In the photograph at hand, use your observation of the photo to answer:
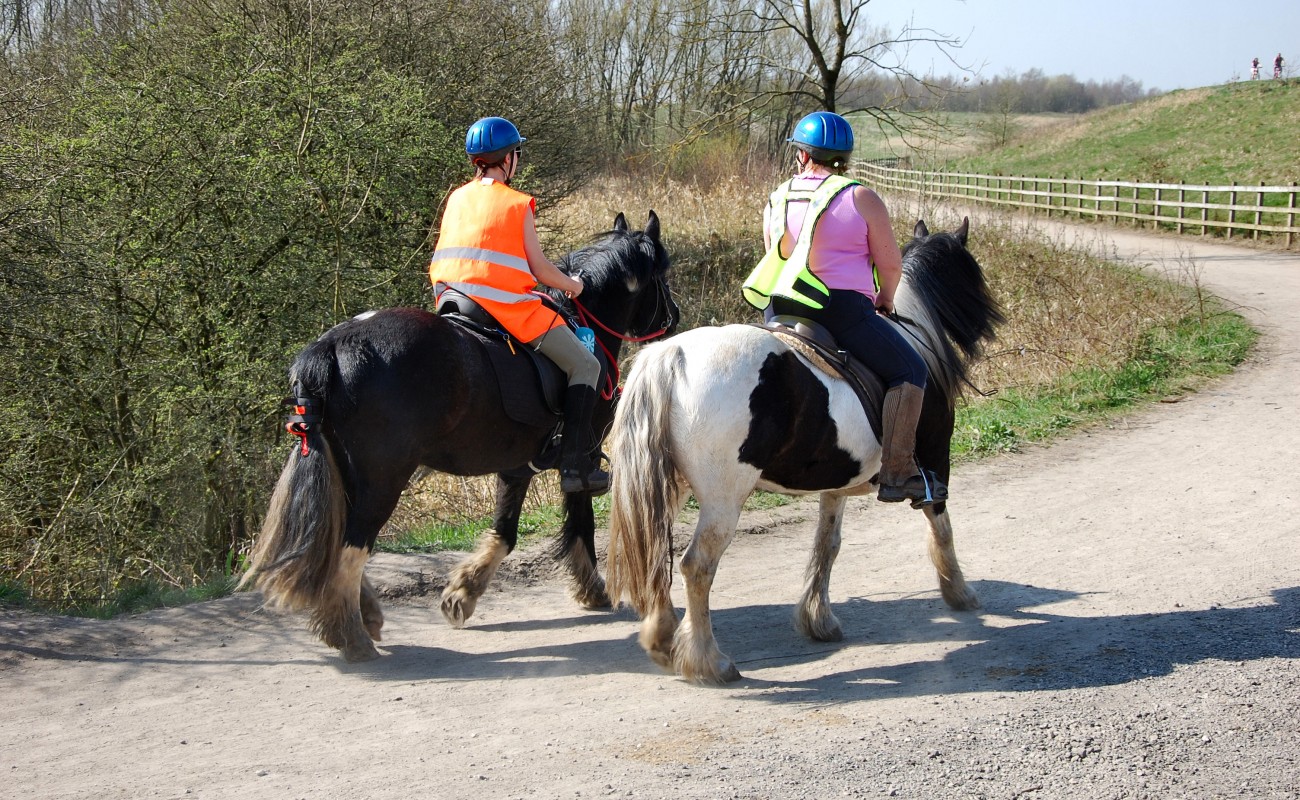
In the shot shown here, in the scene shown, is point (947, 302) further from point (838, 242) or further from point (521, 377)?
point (521, 377)

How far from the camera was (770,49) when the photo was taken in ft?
110

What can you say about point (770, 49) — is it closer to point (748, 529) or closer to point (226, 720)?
point (748, 529)

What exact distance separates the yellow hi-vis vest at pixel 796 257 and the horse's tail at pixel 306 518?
6.98 ft

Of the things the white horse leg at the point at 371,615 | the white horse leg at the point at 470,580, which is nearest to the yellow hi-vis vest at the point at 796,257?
the white horse leg at the point at 470,580

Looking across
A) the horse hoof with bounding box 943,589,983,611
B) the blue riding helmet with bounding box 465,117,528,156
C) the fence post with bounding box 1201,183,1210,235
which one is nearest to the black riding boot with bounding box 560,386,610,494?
the blue riding helmet with bounding box 465,117,528,156

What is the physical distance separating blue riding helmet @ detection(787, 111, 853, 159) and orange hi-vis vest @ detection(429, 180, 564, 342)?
4.53 ft

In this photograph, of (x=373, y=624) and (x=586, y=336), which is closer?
(x=373, y=624)

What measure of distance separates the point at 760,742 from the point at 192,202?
24.5ft

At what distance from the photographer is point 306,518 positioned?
4934 mm

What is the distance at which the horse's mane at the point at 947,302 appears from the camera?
585 cm

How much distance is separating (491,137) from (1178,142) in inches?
1589

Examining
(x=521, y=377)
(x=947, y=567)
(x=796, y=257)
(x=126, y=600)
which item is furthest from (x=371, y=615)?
(x=947, y=567)

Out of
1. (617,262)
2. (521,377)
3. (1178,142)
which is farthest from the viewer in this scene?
(1178,142)

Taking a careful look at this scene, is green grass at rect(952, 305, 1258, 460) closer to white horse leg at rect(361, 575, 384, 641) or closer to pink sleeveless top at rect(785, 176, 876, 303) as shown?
pink sleeveless top at rect(785, 176, 876, 303)
